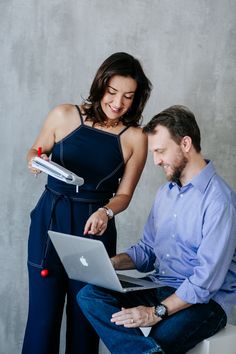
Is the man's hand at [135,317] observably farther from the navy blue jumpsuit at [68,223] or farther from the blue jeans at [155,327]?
the navy blue jumpsuit at [68,223]

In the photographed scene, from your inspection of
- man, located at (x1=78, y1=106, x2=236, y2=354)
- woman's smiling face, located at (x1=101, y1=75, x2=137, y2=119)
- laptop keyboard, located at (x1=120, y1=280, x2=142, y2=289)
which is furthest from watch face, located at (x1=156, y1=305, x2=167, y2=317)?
woman's smiling face, located at (x1=101, y1=75, x2=137, y2=119)

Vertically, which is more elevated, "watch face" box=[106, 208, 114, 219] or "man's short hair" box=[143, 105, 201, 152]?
"man's short hair" box=[143, 105, 201, 152]

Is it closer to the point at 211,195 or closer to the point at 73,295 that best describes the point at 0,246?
the point at 73,295

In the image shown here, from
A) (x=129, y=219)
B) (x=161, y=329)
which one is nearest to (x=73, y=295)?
(x=161, y=329)

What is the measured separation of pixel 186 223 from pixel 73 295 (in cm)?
59

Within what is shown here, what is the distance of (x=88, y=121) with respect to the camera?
263 cm

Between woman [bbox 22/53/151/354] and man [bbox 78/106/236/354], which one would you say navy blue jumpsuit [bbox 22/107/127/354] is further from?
man [bbox 78/106/236/354]

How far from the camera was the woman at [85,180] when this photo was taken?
254 centimetres

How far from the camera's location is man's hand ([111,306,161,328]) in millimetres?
2066

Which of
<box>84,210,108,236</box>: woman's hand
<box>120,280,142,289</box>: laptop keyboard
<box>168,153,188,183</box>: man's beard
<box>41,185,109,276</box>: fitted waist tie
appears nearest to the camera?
<box>120,280,142,289</box>: laptop keyboard

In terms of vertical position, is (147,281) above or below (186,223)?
below

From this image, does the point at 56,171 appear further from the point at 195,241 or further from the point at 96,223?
the point at 195,241

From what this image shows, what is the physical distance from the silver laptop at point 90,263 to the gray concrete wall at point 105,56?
1.19 metres

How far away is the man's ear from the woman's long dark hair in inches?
16.4
